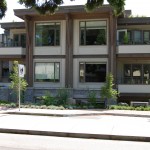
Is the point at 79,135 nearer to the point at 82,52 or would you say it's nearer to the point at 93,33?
the point at 82,52

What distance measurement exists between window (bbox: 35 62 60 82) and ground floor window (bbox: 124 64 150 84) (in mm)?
6124

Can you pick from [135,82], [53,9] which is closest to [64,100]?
[135,82]

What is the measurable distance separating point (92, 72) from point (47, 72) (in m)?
4.03

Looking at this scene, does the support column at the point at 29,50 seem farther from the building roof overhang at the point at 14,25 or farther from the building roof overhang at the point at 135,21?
the building roof overhang at the point at 135,21

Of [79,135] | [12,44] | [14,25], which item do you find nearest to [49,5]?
[79,135]

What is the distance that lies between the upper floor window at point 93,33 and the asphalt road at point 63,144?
66.2 ft

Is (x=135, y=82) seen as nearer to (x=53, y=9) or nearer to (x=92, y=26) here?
(x=92, y=26)

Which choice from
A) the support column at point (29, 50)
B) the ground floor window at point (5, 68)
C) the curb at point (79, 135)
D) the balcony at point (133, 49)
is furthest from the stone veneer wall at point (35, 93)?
the curb at point (79, 135)

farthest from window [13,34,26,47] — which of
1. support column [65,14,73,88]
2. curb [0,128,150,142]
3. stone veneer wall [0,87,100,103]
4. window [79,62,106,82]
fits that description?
curb [0,128,150,142]

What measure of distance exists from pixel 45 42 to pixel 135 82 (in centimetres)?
859

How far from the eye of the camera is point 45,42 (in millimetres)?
33281

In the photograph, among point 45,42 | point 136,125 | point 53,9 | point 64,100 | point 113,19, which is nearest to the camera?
point 53,9

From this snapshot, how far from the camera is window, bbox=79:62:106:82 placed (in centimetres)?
3206

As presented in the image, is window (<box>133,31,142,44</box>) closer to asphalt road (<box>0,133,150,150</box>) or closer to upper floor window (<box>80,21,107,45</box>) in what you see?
upper floor window (<box>80,21,107,45</box>)
